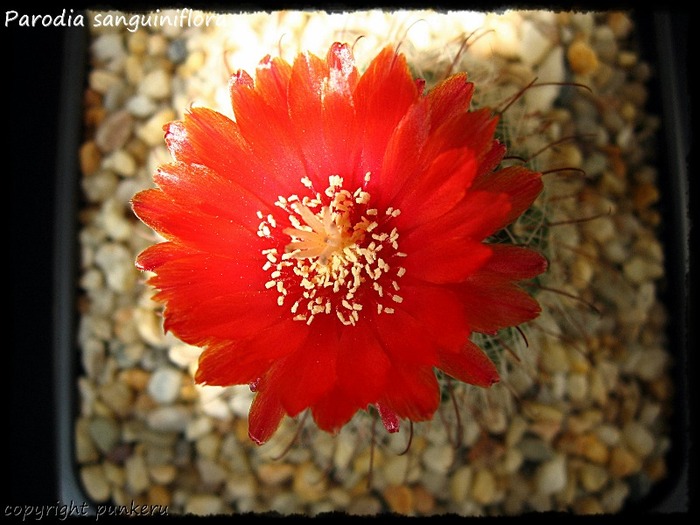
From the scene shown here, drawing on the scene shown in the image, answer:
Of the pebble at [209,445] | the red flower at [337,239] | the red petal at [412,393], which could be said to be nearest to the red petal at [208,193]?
the red flower at [337,239]

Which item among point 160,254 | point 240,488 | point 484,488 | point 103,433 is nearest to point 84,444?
point 103,433

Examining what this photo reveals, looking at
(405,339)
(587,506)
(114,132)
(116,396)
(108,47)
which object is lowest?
(587,506)

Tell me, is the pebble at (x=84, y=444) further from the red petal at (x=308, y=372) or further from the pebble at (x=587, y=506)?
the pebble at (x=587, y=506)

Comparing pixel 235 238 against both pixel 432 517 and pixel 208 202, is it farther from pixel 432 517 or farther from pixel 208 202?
pixel 432 517

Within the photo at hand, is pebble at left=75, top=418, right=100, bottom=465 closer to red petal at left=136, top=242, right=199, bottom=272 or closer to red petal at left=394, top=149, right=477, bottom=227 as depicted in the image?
red petal at left=136, top=242, right=199, bottom=272

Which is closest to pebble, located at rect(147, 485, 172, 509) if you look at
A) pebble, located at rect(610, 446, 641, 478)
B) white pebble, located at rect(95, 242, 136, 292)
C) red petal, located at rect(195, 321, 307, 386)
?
white pebble, located at rect(95, 242, 136, 292)

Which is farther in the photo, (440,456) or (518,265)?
(440,456)
